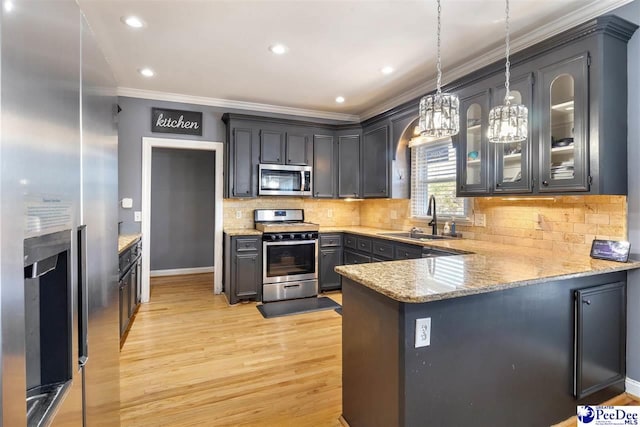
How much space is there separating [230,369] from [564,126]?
3.15 metres

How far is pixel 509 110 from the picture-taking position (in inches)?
76.0

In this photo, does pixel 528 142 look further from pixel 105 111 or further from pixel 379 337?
pixel 105 111

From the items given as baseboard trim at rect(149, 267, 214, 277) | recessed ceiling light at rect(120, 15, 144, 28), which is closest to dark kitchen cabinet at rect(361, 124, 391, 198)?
recessed ceiling light at rect(120, 15, 144, 28)

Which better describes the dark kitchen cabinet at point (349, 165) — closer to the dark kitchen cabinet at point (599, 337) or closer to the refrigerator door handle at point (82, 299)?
the dark kitchen cabinet at point (599, 337)

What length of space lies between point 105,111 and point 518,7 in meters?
2.83

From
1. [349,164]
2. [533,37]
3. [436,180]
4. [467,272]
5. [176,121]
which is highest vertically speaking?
[533,37]

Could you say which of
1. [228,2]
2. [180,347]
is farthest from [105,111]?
[180,347]

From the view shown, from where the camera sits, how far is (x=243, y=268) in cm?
419

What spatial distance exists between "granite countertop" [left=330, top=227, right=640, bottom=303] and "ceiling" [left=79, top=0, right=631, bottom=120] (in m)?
1.86

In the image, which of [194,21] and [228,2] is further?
[194,21]

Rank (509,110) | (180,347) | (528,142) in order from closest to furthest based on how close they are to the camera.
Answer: (509,110)
(528,142)
(180,347)

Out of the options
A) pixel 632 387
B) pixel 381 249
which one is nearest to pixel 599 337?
pixel 632 387

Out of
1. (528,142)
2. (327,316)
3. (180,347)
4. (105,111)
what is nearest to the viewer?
(105,111)

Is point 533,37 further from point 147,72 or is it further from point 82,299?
point 147,72
